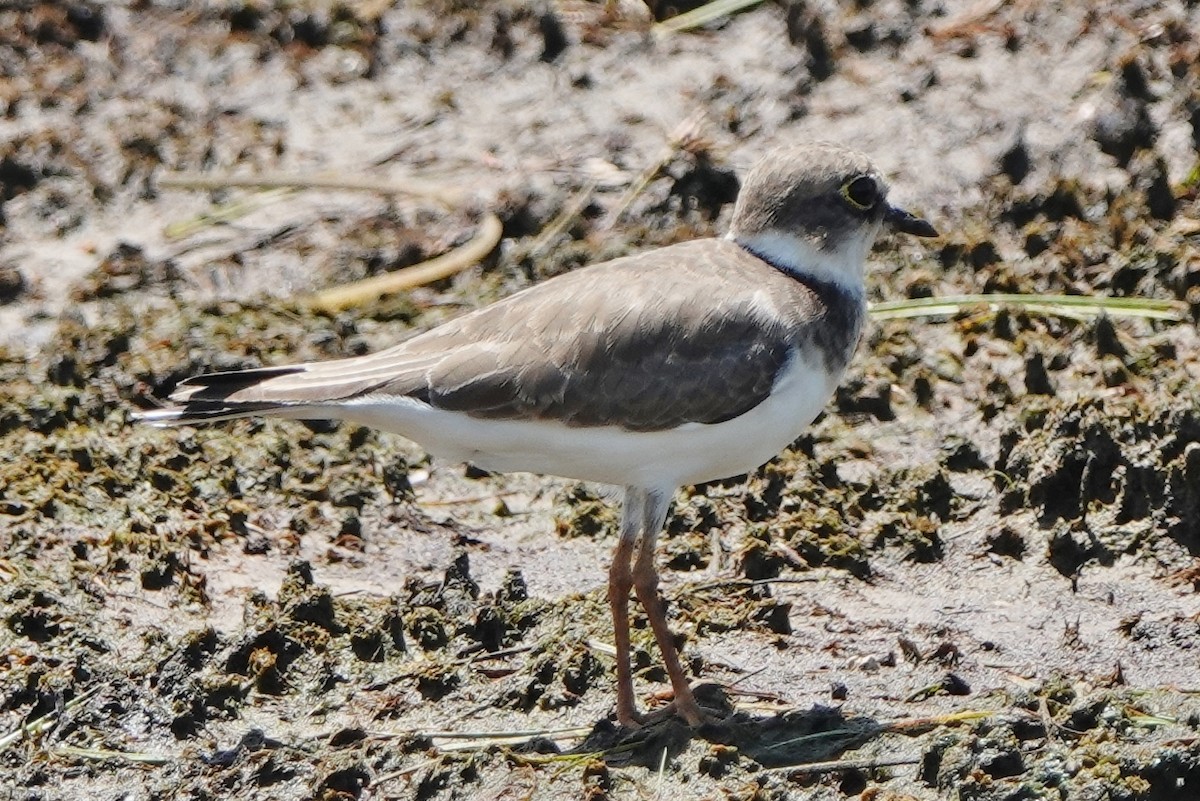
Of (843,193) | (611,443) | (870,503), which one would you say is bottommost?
(870,503)

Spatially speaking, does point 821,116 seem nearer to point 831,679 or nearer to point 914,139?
point 914,139

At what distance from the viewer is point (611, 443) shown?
23.4 feet

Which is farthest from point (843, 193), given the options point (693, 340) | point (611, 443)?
point (611, 443)

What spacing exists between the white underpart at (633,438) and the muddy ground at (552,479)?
0.77m

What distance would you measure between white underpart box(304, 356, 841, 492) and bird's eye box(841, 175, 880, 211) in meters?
0.82

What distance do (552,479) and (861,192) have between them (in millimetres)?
2282

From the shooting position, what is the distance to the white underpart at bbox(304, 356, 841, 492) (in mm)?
7066

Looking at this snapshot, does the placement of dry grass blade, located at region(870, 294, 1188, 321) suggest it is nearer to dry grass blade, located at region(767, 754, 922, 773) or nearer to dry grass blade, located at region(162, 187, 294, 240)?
dry grass blade, located at region(767, 754, 922, 773)

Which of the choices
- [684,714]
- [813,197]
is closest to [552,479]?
[813,197]

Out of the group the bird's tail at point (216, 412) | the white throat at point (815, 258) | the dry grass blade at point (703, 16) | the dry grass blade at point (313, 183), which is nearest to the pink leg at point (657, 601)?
the white throat at point (815, 258)

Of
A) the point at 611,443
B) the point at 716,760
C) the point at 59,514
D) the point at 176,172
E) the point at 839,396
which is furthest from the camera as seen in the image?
the point at 176,172

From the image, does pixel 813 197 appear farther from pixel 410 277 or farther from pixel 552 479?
pixel 410 277

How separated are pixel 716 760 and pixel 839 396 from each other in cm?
309

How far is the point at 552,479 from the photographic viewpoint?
29.8ft
